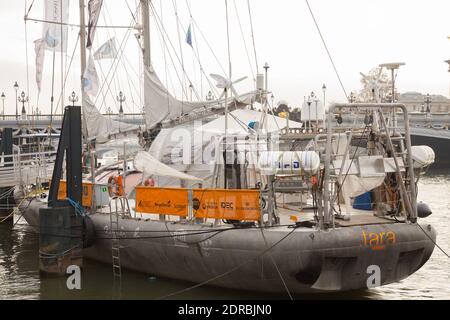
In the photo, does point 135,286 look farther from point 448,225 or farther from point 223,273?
point 448,225

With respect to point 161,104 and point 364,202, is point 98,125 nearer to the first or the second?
point 161,104

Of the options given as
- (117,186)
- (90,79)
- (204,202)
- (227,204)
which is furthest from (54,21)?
(227,204)

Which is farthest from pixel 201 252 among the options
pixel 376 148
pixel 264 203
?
pixel 376 148

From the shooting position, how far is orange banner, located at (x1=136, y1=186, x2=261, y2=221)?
639 inches

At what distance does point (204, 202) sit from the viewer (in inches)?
672

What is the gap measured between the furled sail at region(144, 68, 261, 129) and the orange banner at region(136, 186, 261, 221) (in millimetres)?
4760

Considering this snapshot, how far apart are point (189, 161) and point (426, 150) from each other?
6.75 m

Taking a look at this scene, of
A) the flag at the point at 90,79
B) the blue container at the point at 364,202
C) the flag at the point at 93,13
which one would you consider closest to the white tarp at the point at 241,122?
the blue container at the point at 364,202

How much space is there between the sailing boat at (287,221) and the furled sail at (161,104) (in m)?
3.33

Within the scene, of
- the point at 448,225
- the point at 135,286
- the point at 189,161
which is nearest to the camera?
the point at 135,286

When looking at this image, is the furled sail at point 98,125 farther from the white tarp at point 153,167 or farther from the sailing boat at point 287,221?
the sailing boat at point 287,221

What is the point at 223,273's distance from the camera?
1656cm

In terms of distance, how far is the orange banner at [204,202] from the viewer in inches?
639

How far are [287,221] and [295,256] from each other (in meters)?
1.79
